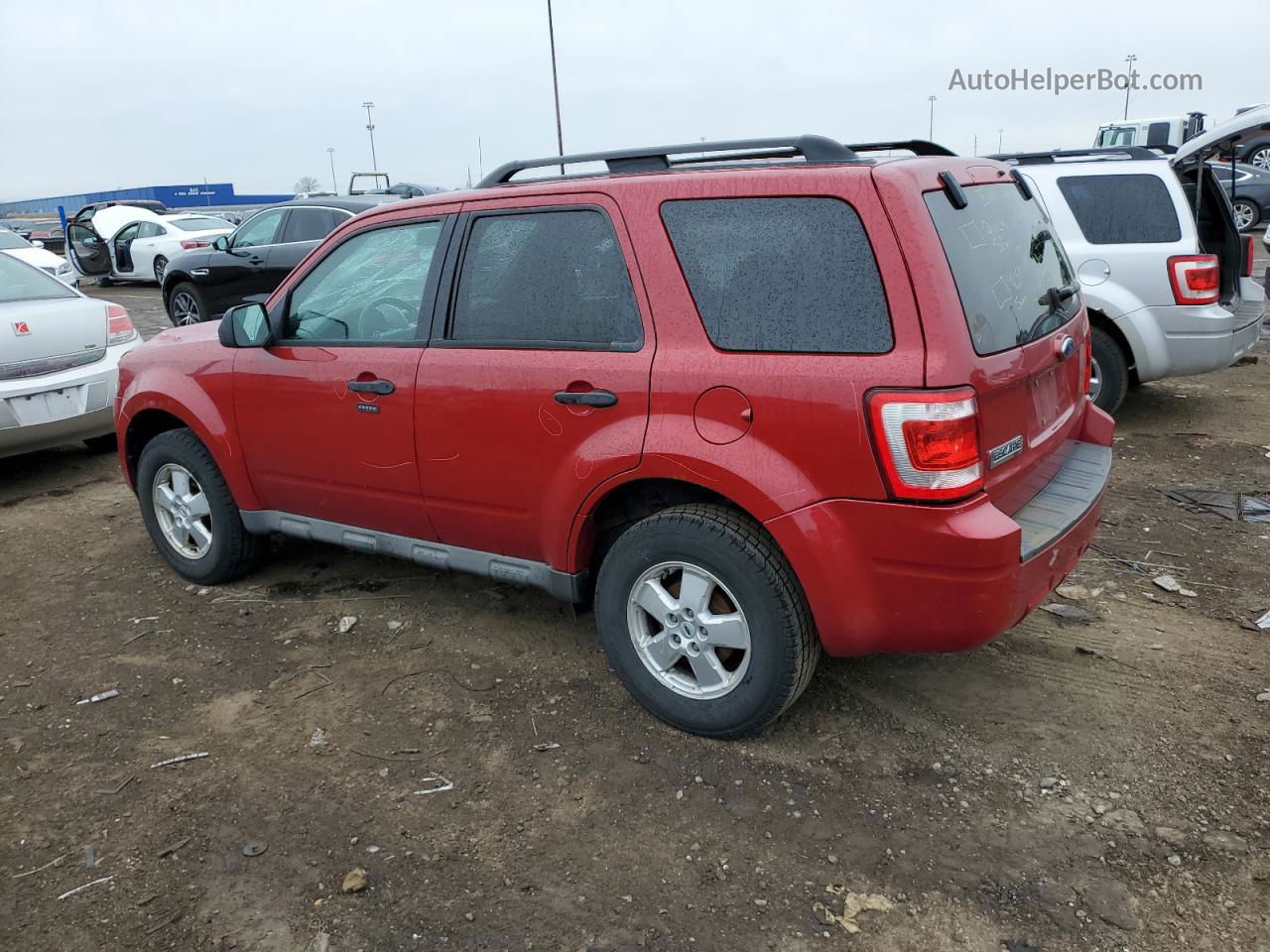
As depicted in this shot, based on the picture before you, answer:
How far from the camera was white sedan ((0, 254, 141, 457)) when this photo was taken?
609 cm

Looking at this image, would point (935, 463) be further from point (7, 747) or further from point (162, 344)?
point (162, 344)

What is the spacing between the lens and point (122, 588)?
4.86 meters

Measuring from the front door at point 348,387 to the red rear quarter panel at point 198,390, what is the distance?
0.10 meters

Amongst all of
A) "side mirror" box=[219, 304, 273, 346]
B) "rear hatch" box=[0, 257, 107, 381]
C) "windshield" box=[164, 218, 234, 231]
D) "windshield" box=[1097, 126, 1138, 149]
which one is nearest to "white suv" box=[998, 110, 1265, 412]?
"side mirror" box=[219, 304, 273, 346]

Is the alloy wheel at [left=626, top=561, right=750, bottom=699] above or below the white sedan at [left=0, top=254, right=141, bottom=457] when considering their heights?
below

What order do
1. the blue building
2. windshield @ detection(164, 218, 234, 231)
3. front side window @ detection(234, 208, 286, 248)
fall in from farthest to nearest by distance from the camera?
the blue building < windshield @ detection(164, 218, 234, 231) < front side window @ detection(234, 208, 286, 248)

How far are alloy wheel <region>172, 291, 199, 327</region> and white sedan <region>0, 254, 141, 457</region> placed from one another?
5.65 meters

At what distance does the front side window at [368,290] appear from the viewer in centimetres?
381

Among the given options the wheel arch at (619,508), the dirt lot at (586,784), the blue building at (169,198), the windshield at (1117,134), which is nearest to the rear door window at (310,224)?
the dirt lot at (586,784)

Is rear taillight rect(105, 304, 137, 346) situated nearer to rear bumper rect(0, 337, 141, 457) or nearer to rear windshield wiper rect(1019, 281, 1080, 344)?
rear bumper rect(0, 337, 141, 457)

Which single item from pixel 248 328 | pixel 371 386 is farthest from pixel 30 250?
pixel 371 386

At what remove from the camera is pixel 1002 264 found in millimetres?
3131

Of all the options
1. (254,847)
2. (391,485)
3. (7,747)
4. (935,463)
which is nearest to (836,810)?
(935,463)

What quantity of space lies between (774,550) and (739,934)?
107cm
